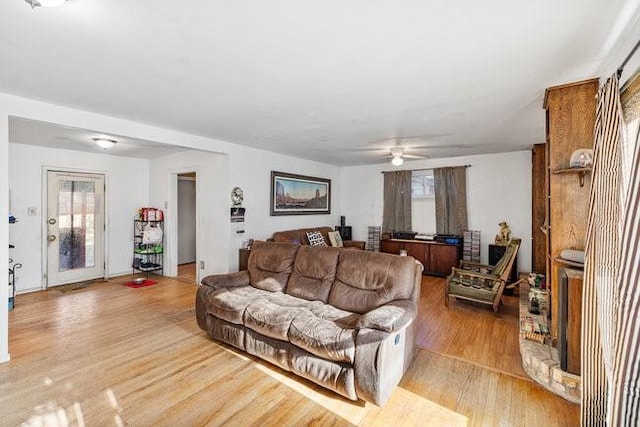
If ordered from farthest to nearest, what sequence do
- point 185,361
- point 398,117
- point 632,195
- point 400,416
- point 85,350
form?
point 398,117
point 85,350
point 185,361
point 400,416
point 632,195

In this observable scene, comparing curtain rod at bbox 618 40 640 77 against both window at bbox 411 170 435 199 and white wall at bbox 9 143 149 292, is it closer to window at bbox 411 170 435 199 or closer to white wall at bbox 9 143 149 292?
window at bbox 411 170 435 199

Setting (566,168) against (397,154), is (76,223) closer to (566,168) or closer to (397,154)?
(397,154)

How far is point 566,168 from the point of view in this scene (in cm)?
228

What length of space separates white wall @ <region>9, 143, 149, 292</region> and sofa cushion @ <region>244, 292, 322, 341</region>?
4.41 m

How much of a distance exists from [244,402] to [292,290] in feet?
3.86

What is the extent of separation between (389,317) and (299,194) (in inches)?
164

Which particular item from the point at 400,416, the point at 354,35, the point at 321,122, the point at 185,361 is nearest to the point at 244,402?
the point at 185,361

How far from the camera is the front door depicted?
484 cm

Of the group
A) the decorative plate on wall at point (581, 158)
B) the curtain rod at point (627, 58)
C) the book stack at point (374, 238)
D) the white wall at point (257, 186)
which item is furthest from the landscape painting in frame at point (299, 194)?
the curtain rod at point (627, 58)

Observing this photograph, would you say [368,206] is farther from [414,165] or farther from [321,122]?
[321,122]

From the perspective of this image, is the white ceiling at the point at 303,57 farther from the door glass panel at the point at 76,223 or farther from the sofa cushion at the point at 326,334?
the door glass panel at the point at 76,223

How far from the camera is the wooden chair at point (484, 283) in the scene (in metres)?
3.57

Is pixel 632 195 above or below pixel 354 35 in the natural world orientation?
below

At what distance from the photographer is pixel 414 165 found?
6223 mm
